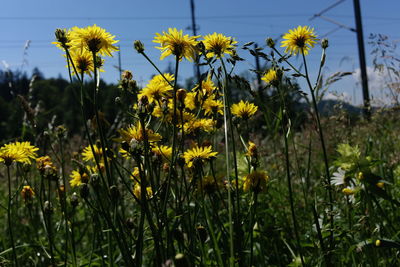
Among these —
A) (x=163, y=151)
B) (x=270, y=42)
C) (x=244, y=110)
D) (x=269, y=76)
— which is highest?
(x=270, y=42)

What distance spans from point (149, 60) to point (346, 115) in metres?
1.66

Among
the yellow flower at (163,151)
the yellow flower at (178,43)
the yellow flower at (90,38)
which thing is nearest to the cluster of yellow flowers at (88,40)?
the yellow flower at (90,38)

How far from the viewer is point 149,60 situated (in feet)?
3.61

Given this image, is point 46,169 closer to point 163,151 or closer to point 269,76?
Result: point 163,151

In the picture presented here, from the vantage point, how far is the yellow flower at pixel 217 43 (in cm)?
137

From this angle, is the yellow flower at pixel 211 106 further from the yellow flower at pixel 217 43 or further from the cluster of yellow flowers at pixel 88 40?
the cluster of yellow flowers at pixel 88 40

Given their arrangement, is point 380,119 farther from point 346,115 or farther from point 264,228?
point 264,228

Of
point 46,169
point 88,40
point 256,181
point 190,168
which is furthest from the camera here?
point 190,168

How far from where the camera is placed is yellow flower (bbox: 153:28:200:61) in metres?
1.22

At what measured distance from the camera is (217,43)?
1378 millimetres

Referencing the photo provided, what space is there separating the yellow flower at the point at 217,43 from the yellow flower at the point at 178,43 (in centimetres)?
15

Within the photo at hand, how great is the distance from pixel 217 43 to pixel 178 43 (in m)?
0.21

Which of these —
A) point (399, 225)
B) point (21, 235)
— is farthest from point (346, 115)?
point (21, 235)

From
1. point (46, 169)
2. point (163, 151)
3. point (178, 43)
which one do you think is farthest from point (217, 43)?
point (46, 169)
